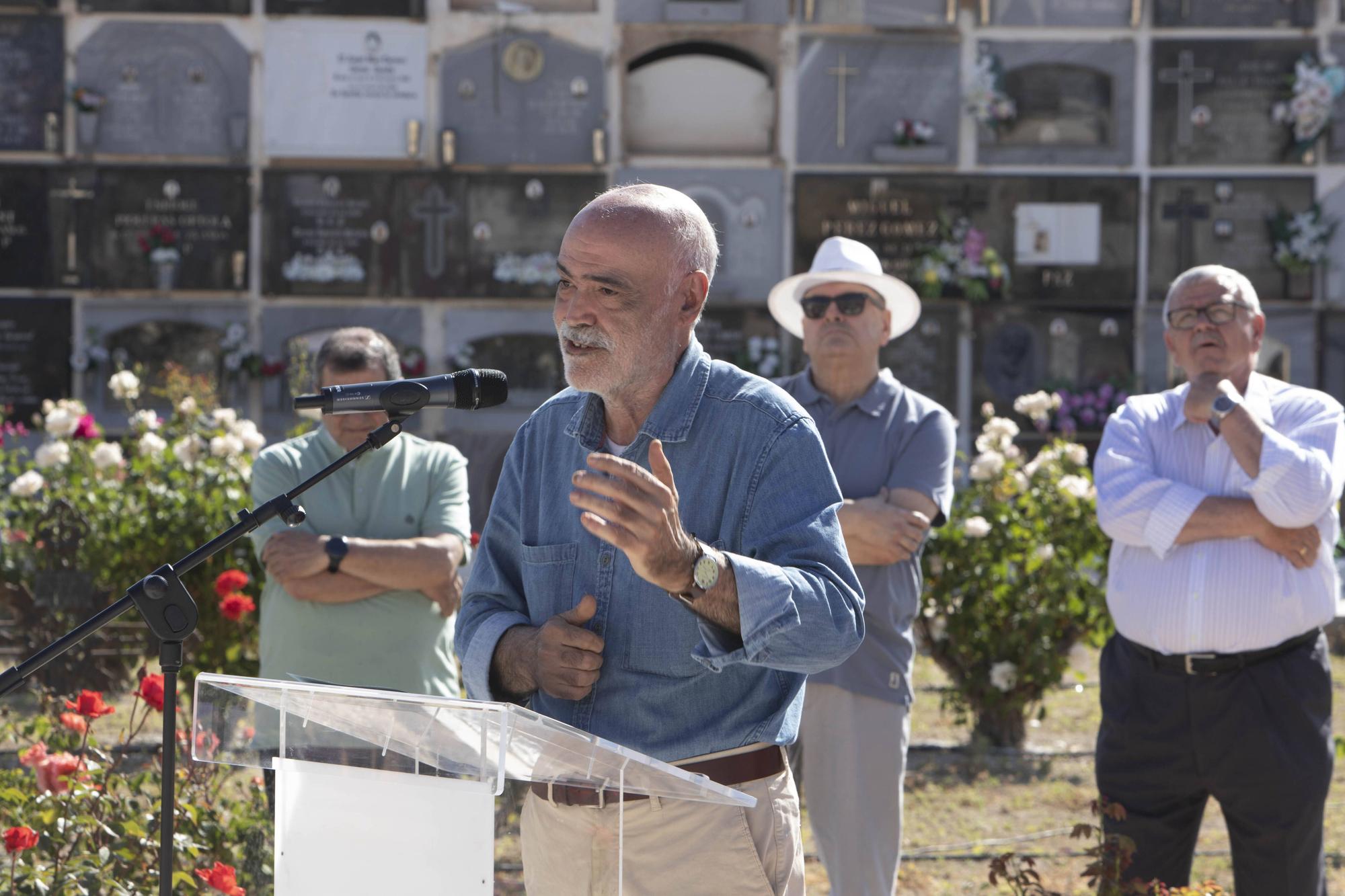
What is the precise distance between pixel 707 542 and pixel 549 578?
→ 0.24 m

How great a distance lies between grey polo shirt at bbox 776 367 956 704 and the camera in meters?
3.25

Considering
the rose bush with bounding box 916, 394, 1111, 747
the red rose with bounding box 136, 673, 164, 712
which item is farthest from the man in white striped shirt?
the rose bush with bounding box 916, 394, 1111, 747

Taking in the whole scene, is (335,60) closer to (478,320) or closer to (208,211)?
(208,211)

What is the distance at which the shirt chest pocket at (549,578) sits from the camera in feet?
6.35

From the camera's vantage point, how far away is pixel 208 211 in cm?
1013

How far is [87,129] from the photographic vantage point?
10047 millimetres

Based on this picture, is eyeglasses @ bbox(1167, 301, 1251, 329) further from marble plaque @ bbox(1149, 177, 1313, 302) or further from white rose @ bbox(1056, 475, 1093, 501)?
marble plaque @ bbox(1149, 177, 1313, 302)

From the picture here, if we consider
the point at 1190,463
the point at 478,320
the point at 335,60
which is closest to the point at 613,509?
the point at 1190,463

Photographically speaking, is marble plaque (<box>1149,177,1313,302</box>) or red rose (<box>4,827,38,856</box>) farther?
marble plaque (<box>1149,177,1313,302</box>)

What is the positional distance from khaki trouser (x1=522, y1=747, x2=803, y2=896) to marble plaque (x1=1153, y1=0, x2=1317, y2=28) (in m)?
9.86

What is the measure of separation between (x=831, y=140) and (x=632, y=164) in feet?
4.91

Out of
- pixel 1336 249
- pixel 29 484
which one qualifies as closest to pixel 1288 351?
pixel 1336 249

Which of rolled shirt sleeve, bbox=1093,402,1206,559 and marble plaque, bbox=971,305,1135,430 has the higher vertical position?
marble plaque, bbox=971,305,1135,430

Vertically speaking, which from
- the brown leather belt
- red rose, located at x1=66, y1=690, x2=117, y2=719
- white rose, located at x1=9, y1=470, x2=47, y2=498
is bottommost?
red rose, located at x1=66, y1=690, x2=117, y2=719
